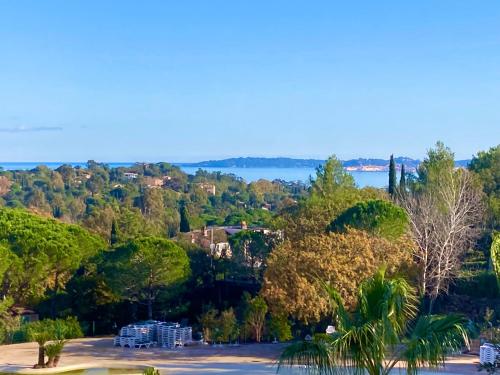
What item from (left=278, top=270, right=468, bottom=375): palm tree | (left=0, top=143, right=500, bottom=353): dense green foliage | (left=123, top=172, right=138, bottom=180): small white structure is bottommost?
(left=0, top=143, right=500, bottom=353): dense green foliage

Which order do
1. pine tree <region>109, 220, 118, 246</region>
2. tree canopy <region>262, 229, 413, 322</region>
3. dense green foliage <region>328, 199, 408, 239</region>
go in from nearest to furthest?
tree canopy <region>262, 229, 413, 322</region>
dense green foliage <region>328, 199, 408, 239</region>
pine tree <region>109, 220, 118, 246</region>

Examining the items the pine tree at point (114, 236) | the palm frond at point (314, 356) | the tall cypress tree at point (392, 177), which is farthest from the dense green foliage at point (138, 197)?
the palm frond at point (314, 356)

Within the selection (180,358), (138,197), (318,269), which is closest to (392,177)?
(318,269)

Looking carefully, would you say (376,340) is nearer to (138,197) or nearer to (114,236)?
(114,236)

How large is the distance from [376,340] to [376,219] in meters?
17.4

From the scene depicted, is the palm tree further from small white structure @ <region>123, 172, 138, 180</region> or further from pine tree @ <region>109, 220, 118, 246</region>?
small white structure @ <region>123, 172, 138, 180</region>

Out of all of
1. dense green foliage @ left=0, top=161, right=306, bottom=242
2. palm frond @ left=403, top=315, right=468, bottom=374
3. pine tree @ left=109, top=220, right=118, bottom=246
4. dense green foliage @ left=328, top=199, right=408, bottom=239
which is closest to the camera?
palm frond @ left=403, top=315, right=468, bottom=374

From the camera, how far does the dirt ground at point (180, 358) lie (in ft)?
57.7

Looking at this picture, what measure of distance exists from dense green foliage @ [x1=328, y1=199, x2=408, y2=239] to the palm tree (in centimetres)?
1647

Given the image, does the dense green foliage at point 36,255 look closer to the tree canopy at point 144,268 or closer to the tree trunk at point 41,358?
the tree canopy at point 144,268

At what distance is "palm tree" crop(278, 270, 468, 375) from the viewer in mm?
6270

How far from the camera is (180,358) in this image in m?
19.2

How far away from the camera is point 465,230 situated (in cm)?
2572

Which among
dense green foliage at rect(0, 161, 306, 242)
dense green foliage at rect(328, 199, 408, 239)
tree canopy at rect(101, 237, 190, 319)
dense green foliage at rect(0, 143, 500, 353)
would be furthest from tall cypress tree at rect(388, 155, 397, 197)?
tree canopy at rect(101, 237, 190, 319)
